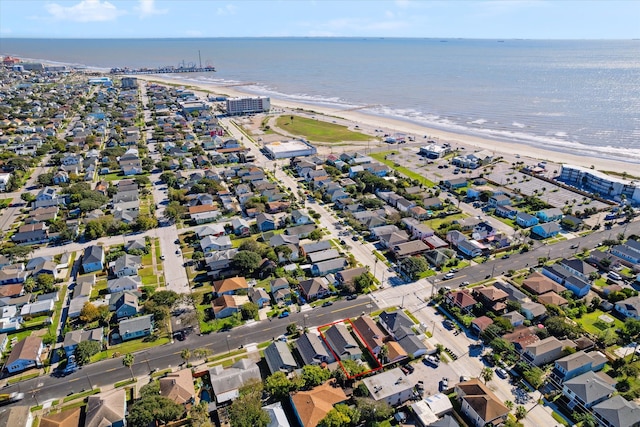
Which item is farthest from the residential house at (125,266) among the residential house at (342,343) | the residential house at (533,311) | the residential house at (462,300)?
the residential house at (533,311)

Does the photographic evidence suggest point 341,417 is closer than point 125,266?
Yes

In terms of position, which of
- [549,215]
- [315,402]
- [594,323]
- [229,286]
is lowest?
[594,323]

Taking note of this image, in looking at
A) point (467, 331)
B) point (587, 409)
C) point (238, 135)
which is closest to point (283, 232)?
point (467, 331)

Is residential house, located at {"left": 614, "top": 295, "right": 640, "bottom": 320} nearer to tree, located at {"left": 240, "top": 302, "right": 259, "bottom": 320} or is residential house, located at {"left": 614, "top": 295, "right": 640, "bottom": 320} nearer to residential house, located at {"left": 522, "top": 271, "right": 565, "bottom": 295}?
residential house, located at {"left": 522, "top": 271, "right": 565, "bottom": 295}

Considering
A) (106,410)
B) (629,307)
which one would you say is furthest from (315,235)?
(629,307)

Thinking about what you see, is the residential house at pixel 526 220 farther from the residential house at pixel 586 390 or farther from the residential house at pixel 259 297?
the residential house at pixel 259 297

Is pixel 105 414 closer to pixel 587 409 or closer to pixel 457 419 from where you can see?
pixel 457 419

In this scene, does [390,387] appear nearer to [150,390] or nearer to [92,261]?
[150,390]
